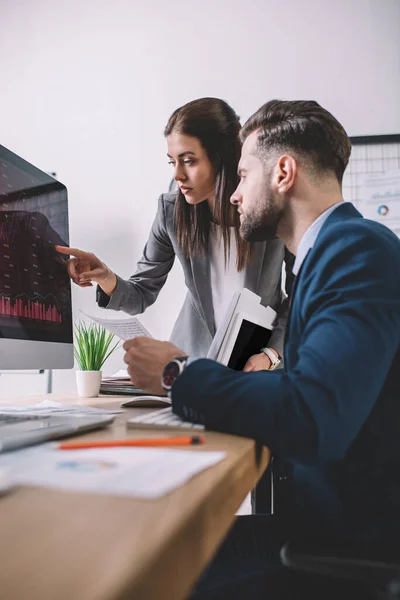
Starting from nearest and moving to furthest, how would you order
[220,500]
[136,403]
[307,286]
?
1. [220,500]
2. [307,286]
3. [136,403]

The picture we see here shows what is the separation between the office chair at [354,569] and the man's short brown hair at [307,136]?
2.33ft

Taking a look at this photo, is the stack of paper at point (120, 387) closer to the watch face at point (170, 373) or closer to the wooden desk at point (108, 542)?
the watch face at point (170, 373)

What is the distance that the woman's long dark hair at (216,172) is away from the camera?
1881mm

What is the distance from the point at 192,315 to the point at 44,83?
48.3 inches

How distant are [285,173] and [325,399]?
1.93 ft

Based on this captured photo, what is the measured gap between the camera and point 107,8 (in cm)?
231

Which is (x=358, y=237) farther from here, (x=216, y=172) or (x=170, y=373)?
(x=216, y=172)

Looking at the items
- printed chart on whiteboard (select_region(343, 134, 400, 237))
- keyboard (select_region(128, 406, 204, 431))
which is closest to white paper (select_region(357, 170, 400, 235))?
printed chart on whiteboard (select_region(343, 134, 400, 237))

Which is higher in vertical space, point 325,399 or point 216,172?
point 216,172

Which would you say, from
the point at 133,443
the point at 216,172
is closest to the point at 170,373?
the point at 133,443

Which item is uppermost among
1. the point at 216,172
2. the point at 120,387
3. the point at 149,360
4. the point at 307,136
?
the point at 216,172

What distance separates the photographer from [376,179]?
6.77 feet

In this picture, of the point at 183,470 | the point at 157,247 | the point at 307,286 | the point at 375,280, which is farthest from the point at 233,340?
the point at 157,247

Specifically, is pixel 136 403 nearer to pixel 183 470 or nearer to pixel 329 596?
pixel 329 596
